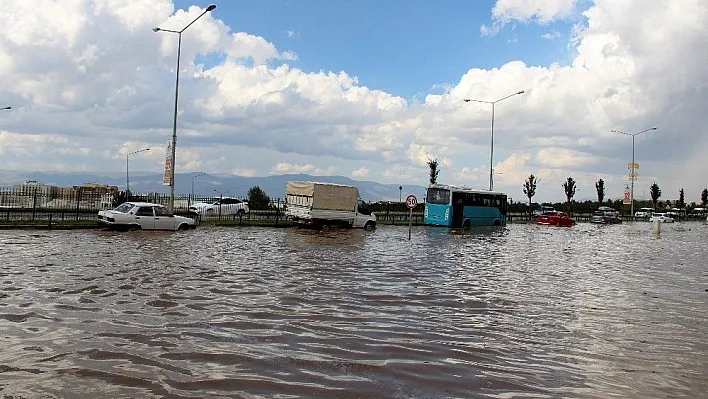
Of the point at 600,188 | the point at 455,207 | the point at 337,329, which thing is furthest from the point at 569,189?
the point at 337,329

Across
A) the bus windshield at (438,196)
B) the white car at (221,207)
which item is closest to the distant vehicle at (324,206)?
the white car at (221,207)

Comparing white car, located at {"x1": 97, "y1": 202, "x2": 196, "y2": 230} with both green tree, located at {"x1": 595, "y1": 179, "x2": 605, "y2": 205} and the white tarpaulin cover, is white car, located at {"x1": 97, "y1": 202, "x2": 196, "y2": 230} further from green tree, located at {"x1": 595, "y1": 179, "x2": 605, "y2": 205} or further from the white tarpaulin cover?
green tree, located at {"x1": 595, "y1": 179, "x2": 605, "y2": 205}

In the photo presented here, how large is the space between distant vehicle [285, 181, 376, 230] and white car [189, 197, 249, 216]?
5.54 metres

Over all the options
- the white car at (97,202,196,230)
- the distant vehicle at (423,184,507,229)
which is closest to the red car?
the distant vehicle at (423,184,507,229)

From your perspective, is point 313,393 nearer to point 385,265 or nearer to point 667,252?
point 385,265

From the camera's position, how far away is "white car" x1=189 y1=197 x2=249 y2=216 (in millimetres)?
41750

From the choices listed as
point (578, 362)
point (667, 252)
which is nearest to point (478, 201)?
point (667, 252)

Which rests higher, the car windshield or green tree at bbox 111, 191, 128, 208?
green tree at bbox 111, 191, 128, 208

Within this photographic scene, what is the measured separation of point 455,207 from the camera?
41281mm

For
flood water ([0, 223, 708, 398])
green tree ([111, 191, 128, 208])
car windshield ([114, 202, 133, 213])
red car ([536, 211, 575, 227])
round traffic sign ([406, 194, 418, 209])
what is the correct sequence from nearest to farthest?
flood water ([0, 223, 708, 398]) < car windshield ([114, 202, 133, 213]) < round traffic sign ([406, 194, 418, 209]) < green tree ([111, 191, 128, 208]) < red car ([536, 211, 575, 227])

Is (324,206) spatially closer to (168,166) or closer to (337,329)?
(168,166)

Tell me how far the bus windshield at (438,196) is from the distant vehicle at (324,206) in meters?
6.55

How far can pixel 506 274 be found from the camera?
1573 centimetres

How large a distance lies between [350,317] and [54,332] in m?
4.15
